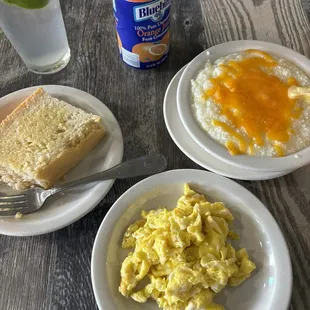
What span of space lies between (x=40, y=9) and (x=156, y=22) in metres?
0.37

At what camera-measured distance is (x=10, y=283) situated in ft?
3.34

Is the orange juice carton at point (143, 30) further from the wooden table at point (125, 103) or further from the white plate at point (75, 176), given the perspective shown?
the white plate at point (75, 176)

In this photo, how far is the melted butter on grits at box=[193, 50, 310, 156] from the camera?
1086 mm

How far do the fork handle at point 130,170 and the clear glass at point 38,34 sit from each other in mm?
537

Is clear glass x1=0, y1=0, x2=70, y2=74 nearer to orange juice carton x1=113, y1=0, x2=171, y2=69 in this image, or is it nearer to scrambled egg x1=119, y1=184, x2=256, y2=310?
orange juice carton x1=113, y1=0, x2=171, y2=69

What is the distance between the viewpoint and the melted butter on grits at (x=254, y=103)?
109cm

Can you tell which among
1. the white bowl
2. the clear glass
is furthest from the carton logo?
the clear glass

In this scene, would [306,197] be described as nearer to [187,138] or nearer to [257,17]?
[187,138]

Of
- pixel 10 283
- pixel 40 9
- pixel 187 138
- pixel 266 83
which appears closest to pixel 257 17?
pixel 266 83

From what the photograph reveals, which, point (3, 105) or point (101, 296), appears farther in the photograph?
point (3, 105)

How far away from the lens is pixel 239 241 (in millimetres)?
1010

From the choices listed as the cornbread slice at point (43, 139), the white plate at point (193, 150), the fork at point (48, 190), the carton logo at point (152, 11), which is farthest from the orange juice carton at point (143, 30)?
the fork at point (48, 190)

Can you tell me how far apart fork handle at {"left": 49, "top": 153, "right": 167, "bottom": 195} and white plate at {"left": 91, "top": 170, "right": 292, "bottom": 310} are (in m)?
0.07

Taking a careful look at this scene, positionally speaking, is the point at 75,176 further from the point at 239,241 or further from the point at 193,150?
the point at 239,241
